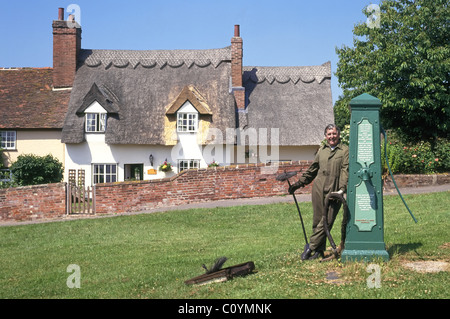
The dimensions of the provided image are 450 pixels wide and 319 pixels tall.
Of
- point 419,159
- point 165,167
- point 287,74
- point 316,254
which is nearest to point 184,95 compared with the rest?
point 165,167

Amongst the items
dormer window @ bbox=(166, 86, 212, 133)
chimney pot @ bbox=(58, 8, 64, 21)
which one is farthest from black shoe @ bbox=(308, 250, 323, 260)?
chimney pot @ bbox=(58, 8, 64, 21)

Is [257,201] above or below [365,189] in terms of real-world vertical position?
below

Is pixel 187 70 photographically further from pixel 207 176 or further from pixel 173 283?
pixel 173 283

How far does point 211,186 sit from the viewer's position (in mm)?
20125

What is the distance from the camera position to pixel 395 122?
83.6 ft

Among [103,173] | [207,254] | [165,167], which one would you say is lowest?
[207,254]

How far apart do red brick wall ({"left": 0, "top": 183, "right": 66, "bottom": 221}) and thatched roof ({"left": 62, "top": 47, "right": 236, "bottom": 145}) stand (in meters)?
6.96

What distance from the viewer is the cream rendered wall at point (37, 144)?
27828 millimetres

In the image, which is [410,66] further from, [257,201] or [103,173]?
[103,173]

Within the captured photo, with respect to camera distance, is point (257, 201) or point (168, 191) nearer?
point (257, 201)

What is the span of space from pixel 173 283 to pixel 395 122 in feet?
64.7

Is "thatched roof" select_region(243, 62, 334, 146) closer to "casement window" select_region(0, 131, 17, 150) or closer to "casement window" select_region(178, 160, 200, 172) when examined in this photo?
"casement window" select_region(178, 160, 200, 172)

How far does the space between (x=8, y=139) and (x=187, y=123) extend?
A: 903cm
